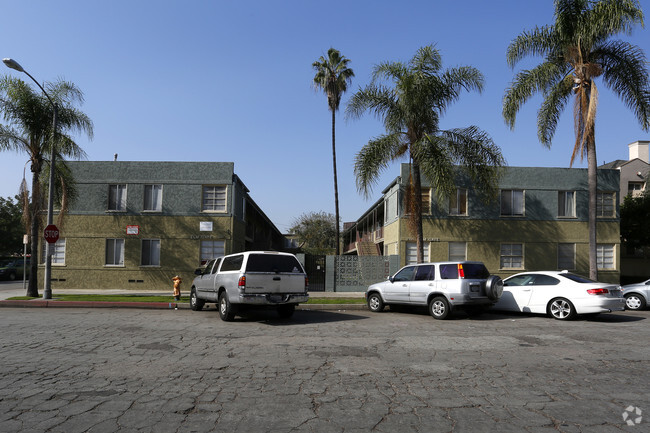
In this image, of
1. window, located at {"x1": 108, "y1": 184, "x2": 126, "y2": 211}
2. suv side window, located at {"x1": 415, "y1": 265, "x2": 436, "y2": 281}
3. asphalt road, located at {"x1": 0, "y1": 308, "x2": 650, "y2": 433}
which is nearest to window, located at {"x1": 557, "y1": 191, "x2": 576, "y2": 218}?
suv side window, located at {"x1": 415, "y1": 265, "x2": 436, "y2": 281}

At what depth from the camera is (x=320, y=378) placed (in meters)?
6.27

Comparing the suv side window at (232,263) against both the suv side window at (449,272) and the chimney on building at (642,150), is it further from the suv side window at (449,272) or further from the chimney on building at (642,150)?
the chimney on building at (642,150)

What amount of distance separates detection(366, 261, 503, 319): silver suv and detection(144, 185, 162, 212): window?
14.6 metres

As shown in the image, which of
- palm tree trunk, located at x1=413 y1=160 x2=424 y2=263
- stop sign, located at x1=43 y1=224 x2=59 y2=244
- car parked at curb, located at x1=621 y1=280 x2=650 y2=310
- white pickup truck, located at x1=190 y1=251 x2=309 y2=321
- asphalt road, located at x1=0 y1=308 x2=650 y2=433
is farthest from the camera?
palm tree trunk, located at x1=413 y1=160 x2=424 y2=263

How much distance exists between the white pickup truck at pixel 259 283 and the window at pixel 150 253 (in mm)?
11567

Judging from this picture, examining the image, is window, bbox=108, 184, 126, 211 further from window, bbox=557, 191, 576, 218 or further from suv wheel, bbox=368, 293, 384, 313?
window, bbox=557, 191, 576, 218

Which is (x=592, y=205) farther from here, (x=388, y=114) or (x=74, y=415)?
(x=74, y=415)

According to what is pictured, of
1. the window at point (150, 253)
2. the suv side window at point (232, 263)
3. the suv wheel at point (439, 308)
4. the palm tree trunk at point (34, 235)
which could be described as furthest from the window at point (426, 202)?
the palm tree trunk at point (34, 235)

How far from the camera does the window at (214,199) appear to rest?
77.6 ft

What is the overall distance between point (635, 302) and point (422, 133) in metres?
9.82

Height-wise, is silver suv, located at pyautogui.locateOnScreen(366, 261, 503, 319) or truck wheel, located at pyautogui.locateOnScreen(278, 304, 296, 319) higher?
silver suv, located at pyautogui.locateOnScreen(366, 261, 503, 319)

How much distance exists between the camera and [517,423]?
15.0 ft

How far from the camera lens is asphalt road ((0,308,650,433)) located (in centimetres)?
462

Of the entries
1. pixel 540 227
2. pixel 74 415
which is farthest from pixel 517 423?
pixel 540 227
